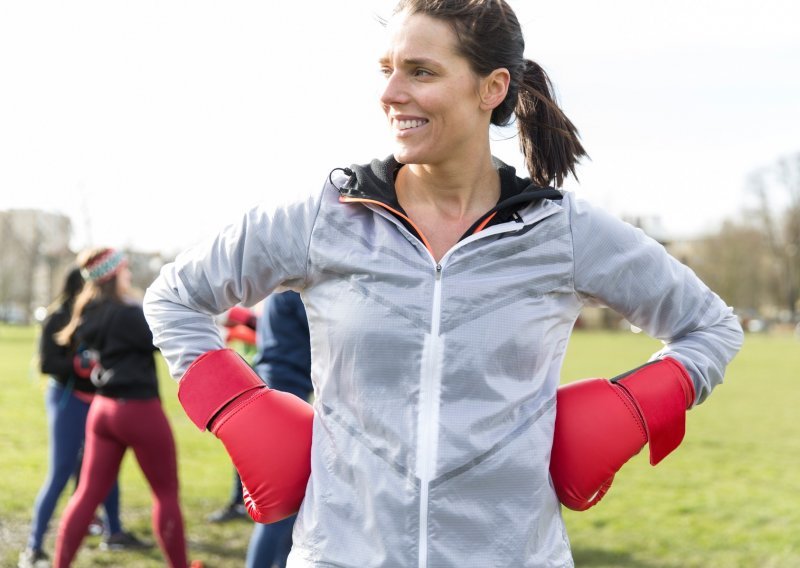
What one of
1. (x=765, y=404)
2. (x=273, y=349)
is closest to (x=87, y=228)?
(x=765, y=404)

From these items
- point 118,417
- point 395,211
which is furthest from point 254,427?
point 118,417

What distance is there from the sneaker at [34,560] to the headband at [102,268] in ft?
5.29

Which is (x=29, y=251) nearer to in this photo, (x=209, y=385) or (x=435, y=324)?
(x=209, y=385)

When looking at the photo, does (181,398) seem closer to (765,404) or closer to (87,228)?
(765,404)

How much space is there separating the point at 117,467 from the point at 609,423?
3.46 m

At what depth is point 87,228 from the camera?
50.9m

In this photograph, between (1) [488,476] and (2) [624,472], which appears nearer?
(1) [488,476]

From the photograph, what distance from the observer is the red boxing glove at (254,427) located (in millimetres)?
2412

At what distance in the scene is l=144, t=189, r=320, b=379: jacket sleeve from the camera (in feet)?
7.79

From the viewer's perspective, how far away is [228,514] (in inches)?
283

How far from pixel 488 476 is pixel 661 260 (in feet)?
2.19

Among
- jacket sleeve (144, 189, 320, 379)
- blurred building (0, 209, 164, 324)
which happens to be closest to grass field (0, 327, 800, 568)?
jacket sleeve (144, 189, 320, 379)

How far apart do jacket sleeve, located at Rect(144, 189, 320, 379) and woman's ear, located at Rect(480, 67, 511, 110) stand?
458mm

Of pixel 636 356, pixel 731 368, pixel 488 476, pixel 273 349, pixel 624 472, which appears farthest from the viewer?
pixel 636 356
